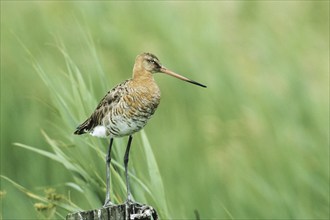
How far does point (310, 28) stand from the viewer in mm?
8695

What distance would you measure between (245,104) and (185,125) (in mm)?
564

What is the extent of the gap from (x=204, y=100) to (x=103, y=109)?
313 cm

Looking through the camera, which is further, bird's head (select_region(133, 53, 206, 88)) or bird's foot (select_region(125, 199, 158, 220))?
bird's head (select_region(133, 53, 206, 88))

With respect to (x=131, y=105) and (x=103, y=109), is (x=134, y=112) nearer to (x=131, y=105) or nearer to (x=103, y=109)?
(x=131, y=105)

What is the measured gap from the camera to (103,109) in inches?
187

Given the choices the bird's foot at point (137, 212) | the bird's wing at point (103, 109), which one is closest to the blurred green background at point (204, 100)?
the bird's wing at point (103, 109)

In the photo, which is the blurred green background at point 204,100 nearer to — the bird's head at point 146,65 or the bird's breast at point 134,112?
the bird's breast at point 134,112

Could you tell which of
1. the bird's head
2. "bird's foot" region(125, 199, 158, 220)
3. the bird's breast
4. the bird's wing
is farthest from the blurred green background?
"bird's foot" region(125, 199, 158, 220)

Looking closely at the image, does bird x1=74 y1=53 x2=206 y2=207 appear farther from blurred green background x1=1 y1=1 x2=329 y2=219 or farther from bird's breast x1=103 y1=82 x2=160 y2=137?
blurred green background x1=1 y1=1 x2=329 y2=219

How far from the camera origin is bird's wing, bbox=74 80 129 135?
468cm

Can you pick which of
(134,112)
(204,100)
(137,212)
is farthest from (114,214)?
(204,100)

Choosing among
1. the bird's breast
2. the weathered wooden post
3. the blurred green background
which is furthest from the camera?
the blurred green background

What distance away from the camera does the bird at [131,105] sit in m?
4.60

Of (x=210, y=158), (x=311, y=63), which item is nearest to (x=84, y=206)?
(x=210, y=158)
